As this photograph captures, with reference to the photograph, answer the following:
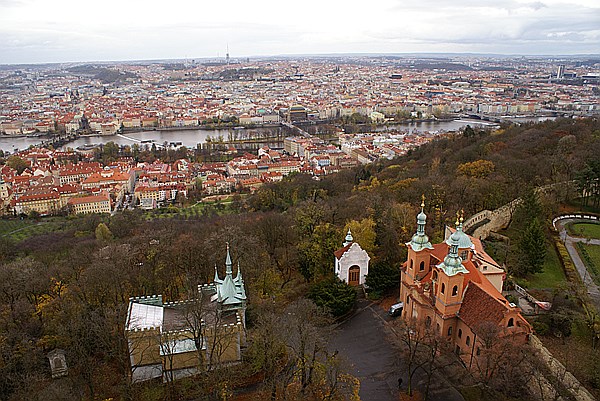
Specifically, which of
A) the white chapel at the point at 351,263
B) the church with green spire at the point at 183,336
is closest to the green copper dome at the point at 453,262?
the white chapel at the point at 351,263

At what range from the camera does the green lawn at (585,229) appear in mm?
27641

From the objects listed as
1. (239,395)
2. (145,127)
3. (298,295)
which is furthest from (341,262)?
(145,127)

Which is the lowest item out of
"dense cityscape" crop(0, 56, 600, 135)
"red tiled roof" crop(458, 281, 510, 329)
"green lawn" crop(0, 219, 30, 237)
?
"green lawn" crop(0, 219, 30, 237)

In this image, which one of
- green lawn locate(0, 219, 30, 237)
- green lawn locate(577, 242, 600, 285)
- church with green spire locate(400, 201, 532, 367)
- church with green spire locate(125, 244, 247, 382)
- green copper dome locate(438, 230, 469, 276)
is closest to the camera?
church with green spire locate(125, 244, 247, 382)

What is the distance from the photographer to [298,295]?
75.4 feet

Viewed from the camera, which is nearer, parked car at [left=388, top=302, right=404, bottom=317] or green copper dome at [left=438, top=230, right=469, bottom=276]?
A: green copper dome at [left=438, top=230, right=469, bottom=276]

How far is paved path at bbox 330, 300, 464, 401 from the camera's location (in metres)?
16.4

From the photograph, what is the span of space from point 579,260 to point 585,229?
175 inches

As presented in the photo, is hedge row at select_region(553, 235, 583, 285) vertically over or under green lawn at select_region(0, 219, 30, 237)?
over

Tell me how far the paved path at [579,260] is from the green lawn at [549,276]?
0.80 metres

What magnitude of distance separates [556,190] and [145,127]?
102226 mm

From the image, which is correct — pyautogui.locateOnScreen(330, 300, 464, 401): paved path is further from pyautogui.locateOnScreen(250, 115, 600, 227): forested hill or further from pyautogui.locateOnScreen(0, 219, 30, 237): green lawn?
pyautogui.locateOnScreen(0, 219, 30, 237): green lawn

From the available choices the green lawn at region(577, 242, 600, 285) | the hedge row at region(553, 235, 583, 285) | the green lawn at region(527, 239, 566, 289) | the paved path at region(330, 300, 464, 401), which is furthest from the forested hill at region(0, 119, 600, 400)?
the green lawn at region(577, 242, 600, 285)

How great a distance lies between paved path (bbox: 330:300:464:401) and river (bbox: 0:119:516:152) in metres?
78.2
